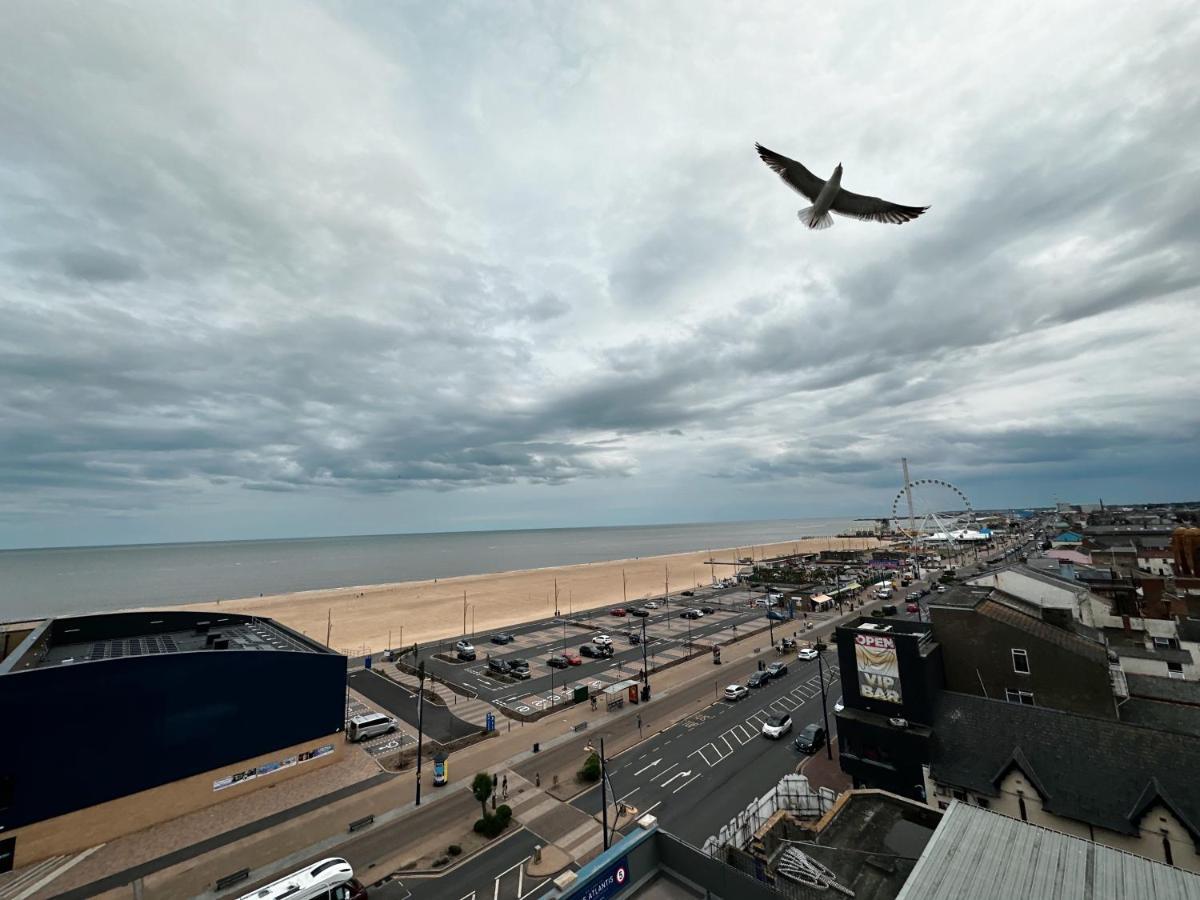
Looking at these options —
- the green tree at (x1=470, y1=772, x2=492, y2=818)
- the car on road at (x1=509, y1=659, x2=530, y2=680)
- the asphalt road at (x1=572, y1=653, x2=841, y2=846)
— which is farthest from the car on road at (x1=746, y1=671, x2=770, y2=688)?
the green tree at (x1=470, y1=772, x2=492, y2=818)

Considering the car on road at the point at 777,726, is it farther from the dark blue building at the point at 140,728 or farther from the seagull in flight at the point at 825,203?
the seagull in flight at the point at 825,203

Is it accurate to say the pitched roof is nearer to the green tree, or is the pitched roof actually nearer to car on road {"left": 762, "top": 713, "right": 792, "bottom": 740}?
car on road {"left": 762, "top": 713, "right": 792, "bottom": 740}

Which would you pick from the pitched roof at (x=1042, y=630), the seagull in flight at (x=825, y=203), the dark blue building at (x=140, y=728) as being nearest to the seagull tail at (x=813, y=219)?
the seagull in flight at (x=825, y=203)

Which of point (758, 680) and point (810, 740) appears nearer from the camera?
point (810, 740)

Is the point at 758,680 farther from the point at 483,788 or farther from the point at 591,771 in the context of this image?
the point at 483,788

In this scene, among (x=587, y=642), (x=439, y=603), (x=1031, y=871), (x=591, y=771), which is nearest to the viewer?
(x=1031, y=871)

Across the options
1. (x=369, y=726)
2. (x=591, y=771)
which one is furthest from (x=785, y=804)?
(x=369, y=726)
